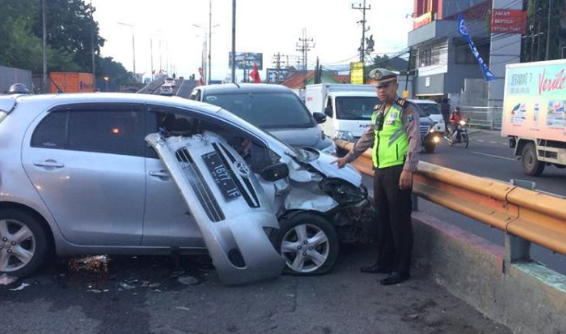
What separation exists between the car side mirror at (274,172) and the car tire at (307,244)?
386mm

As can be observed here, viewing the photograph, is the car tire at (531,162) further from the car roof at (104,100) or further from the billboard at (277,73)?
the billboard at (277,73)

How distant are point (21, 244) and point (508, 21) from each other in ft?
128

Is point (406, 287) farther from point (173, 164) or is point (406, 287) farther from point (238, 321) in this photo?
point (173, 164)

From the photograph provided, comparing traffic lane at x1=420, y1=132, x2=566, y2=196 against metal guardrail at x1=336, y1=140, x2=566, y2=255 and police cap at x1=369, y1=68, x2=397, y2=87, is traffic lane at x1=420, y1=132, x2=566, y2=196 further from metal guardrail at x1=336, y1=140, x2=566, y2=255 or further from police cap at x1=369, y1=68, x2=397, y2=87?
police cap at x1=369, y1=68, x2=397, y2=87

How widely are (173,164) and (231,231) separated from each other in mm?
760

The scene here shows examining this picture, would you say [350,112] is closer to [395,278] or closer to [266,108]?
[266,108]

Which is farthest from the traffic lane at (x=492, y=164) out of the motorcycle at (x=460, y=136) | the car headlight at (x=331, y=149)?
the car headlight at (x=331, y=149)

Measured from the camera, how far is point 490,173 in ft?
47.7

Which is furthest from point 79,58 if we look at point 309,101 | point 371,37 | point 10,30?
point 309,101

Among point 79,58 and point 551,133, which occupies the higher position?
point 79,58

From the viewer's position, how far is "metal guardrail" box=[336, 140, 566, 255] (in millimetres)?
3799

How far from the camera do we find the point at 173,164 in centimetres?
511

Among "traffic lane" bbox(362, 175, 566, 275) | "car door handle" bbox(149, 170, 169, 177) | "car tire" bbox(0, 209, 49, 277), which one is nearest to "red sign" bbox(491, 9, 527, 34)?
"traffic lane" bbox(362, 175, 566, 275)

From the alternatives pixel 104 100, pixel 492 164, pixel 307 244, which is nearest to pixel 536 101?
pixel 492 164
